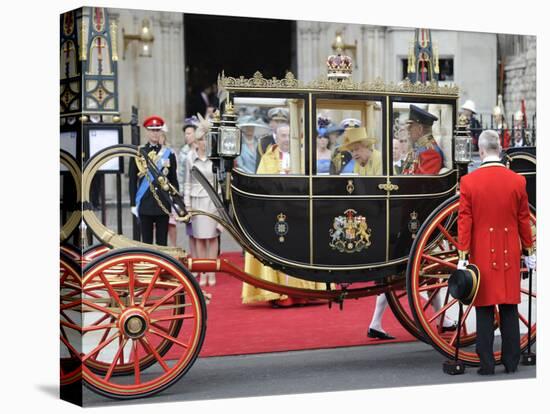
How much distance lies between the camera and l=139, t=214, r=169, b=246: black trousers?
23.6 ft

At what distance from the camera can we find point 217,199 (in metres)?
7.28

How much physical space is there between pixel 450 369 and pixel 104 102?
294cm

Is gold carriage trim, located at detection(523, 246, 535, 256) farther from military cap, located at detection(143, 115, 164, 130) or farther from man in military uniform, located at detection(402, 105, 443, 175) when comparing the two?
military cap, located at detection(143, 115, 164, 130)

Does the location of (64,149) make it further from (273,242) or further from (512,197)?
(512,197)

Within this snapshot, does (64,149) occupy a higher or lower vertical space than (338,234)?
higher

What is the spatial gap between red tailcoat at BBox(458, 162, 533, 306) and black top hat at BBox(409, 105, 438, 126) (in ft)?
1.79

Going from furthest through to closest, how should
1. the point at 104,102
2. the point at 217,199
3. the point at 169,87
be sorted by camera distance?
the point at 169,87, the point at 217,199, the point at 104,102

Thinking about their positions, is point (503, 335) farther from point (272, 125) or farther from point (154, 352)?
point (154, 352)

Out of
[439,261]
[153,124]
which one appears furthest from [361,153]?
[153,124]

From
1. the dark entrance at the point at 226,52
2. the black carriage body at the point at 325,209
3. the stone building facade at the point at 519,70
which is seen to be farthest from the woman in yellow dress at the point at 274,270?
the dark entrance at the point at 226,52

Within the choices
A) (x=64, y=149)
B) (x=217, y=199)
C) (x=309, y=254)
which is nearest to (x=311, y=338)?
(x=309, y=254)

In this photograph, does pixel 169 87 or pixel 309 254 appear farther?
pixel 169 87

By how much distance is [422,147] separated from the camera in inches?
309

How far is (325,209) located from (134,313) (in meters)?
1.50
